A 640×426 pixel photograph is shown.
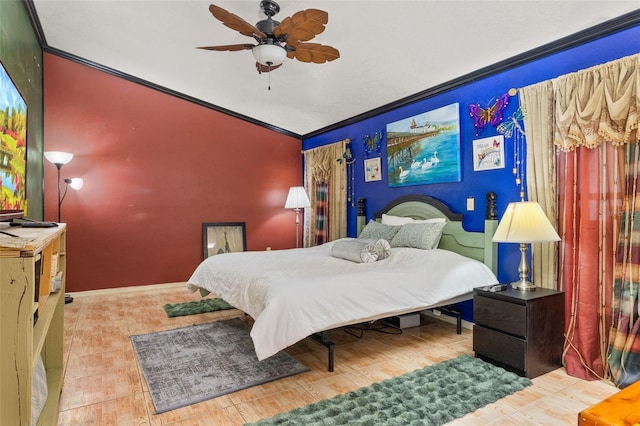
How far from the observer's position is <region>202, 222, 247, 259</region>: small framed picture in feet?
18.3

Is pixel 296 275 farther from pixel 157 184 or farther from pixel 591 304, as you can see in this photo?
pixel 157 184

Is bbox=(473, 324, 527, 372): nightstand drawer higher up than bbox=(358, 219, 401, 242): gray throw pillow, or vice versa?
bbox=(358, 219, 401, 242): gray throw pillow

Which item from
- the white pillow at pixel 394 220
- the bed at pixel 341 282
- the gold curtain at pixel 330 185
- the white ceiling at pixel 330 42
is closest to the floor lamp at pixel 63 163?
the white ceiling at pixel 330 42

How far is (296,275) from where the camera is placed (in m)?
2.67

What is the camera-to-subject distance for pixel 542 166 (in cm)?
289

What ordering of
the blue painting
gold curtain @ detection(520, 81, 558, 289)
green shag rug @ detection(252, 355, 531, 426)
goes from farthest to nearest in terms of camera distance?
the blue painting → gold curtain @ detection(520, 81, 558, 289) → green shag rug @ detection(252, 355, 531, 426)

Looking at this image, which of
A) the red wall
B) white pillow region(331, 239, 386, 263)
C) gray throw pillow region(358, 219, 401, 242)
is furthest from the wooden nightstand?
the red wall

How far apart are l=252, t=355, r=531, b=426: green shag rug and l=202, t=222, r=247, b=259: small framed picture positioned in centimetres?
388

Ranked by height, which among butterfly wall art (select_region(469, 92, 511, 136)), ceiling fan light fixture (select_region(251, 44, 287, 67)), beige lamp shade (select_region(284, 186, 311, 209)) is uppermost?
ceiling fan light fixture (select_region(251, 44, 287, 67))

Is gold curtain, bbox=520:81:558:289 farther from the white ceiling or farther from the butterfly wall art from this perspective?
the white ceiling

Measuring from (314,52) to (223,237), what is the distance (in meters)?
3.64

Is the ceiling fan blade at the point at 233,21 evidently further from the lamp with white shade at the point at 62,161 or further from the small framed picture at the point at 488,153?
the lamp with white shade at the point at 62,161

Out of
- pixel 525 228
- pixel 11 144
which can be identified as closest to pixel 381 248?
pixel 525 228

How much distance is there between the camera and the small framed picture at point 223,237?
5.57 metres
